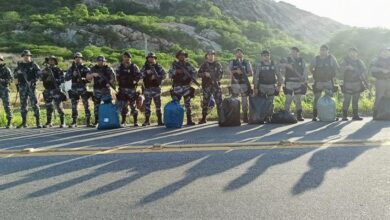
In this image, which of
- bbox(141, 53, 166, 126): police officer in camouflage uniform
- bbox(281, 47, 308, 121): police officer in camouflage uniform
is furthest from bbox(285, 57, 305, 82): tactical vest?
bbox(141, 53, 166, 126): police officer in camouflage uniform

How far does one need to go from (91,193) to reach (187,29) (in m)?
77.7

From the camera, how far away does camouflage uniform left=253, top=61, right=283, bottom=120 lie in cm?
1209

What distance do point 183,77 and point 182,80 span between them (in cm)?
9

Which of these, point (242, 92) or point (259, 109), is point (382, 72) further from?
point (242, 92)

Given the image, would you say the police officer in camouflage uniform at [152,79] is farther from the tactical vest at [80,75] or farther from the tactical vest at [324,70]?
the tactical vest at [324,70]

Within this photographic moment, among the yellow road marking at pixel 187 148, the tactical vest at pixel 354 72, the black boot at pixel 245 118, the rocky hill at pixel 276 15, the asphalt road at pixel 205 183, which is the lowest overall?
the asphalt road at pixel 205 183

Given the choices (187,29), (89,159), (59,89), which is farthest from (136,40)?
(89,159)

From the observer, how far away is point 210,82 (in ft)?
40.0

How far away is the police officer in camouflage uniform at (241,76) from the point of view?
12117 millimetres

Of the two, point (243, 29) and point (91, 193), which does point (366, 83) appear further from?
point (243, 29)

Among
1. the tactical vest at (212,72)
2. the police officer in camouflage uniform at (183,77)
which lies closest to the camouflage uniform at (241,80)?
the tactical vest at (212,72)

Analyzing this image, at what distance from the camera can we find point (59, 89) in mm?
12641

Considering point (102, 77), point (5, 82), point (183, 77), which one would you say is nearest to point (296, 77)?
point (183, 77)

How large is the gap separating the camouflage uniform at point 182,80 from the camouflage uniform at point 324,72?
299 centimetres
